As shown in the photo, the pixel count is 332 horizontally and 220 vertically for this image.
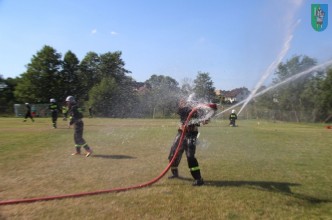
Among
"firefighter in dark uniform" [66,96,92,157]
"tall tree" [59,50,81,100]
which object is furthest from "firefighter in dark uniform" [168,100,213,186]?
"tall tree" [59,50,81,100]

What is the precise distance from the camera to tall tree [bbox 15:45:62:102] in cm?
7019

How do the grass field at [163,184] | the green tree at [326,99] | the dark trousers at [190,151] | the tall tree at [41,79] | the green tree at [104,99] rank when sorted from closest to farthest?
1. the grass field at [163,184]
2. the dark trousers at [190,151]
3. the green tree at [104,99]
4. the green tree at [326,99]
5. the tall tree at [41,79]

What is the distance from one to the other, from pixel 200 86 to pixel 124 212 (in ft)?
83.4

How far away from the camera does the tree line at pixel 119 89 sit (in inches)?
1599

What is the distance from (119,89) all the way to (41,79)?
21.2 meters

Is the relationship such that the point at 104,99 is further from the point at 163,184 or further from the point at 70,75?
the point at 163,184

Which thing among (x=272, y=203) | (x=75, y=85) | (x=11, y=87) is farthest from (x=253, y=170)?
(x=11, y=87)

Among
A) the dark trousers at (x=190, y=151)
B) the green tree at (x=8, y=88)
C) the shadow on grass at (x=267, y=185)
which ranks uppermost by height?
the green tree at (x=8, y=88)

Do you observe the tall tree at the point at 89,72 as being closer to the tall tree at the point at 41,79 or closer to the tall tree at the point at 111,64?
the tall tree at the point at 111,64

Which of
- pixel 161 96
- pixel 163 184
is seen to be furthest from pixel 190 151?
pixel 161 96

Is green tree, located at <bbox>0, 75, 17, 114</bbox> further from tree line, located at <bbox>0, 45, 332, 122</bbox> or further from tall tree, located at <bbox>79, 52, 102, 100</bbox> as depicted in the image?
tall tree, located at <bbox>79, 52, 102, 100</bbox>

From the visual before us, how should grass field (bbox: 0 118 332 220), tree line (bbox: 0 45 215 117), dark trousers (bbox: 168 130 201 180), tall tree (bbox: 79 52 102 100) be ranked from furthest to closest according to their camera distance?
tall tree (bbox: 79 52 102 100)
tree line (bbox: 0 45 215 117)
dark trousers (bbox: 168 130 201 180)
grass field (bbox: 0 118 332 220)

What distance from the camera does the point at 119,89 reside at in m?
58.6

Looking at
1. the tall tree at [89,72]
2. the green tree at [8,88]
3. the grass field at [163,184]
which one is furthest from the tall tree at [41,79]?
the grass field at [163,184]
